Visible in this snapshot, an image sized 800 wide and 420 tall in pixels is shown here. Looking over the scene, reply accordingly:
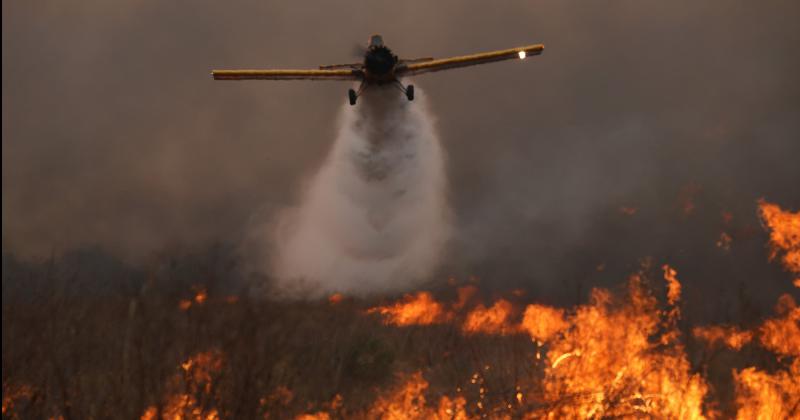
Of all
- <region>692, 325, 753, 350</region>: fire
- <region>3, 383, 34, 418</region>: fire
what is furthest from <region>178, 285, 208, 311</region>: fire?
<region>692, 325, 753, 350</region>: fire

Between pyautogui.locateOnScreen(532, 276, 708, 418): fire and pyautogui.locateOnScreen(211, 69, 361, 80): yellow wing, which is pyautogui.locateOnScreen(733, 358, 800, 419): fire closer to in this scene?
pyautogui.locateOnScreen(532, 276, 708, 418): fire

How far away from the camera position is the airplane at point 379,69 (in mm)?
24031

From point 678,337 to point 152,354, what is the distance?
360 ft

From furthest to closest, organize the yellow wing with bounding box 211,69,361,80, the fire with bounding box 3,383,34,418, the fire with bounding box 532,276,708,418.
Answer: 1. the fire with bounding box 532,276,708,418
2. the yellow wing with bounding box 211,69,361,80
3. the fire with bounding box 3,383,34,418

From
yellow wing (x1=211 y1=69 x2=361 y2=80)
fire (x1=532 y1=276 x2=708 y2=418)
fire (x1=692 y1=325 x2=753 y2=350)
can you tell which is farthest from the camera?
fire (x1=692 y1=325 x2=753 y2=350)

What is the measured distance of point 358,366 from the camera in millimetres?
53469

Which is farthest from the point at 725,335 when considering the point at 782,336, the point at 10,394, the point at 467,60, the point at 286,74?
the point at 10,394

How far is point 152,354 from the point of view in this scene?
1286 centimetres

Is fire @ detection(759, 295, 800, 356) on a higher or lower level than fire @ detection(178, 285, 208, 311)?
lower

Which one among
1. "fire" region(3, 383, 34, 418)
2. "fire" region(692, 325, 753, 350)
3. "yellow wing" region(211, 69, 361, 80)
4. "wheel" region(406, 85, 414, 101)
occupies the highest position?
"yellow wing" region(211, 69, 361, 80)

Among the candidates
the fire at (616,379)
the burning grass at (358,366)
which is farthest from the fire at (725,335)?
the fire at (616,379)

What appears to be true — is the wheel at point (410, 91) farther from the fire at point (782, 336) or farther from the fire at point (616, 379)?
the fire at point (782, 336)

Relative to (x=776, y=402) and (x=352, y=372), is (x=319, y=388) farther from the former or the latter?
(x=776, y=402)

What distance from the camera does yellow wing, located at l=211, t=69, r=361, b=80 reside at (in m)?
25.5
